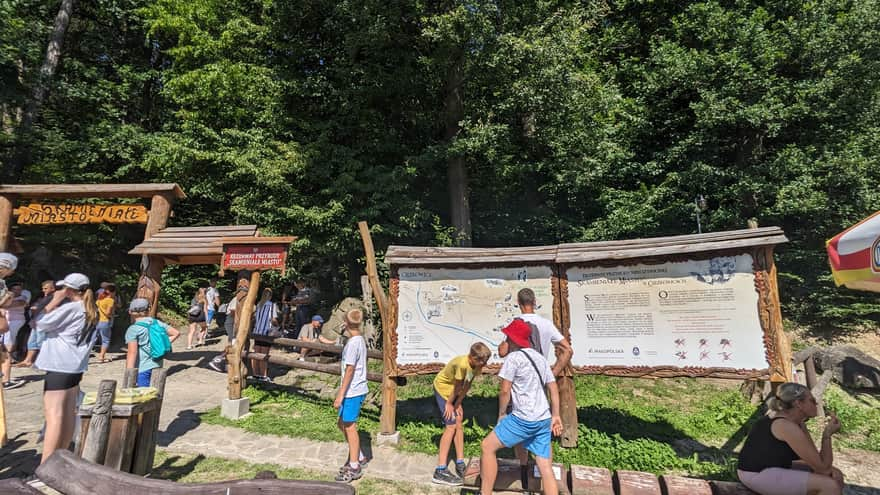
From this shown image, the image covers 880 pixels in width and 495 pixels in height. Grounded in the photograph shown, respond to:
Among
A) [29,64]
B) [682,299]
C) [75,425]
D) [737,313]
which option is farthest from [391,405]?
[29,64]

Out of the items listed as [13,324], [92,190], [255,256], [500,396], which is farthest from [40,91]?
[500,396]

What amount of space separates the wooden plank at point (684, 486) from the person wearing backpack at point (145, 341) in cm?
611

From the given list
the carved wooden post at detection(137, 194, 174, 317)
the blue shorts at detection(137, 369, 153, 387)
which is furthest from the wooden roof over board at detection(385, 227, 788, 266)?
the carved wooden post at detection(137, 194, 174, 317)

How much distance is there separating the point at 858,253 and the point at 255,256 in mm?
7839

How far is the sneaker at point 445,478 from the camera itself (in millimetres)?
4598

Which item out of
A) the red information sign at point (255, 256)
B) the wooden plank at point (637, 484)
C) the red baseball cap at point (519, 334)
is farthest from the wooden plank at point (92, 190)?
the wooden plank at point (637, 484)

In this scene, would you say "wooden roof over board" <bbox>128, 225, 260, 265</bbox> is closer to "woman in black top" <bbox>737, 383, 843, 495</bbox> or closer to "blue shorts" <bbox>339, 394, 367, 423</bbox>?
"blue shorts" <bbox>339, 394, 367, 423</bbox>

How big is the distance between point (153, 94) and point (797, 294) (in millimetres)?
25432

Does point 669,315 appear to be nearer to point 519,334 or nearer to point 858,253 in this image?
point 858,253

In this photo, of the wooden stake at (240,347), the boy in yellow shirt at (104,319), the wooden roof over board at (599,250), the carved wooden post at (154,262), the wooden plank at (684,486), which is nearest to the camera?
the wooden plank at (684,486)

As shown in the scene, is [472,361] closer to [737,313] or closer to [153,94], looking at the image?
[737,313]

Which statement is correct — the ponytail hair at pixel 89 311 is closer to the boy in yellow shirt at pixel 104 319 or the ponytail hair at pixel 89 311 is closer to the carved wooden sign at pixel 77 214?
the carved wooden sign at pixel 77 214

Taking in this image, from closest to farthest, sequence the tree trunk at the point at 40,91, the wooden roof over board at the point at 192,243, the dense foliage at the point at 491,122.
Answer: the wooden roof over board at the point at 192,243 → the dense foliage at the point at 491,122 → the tree trunk at the point at 40,91

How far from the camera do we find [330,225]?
1209 centimetres
